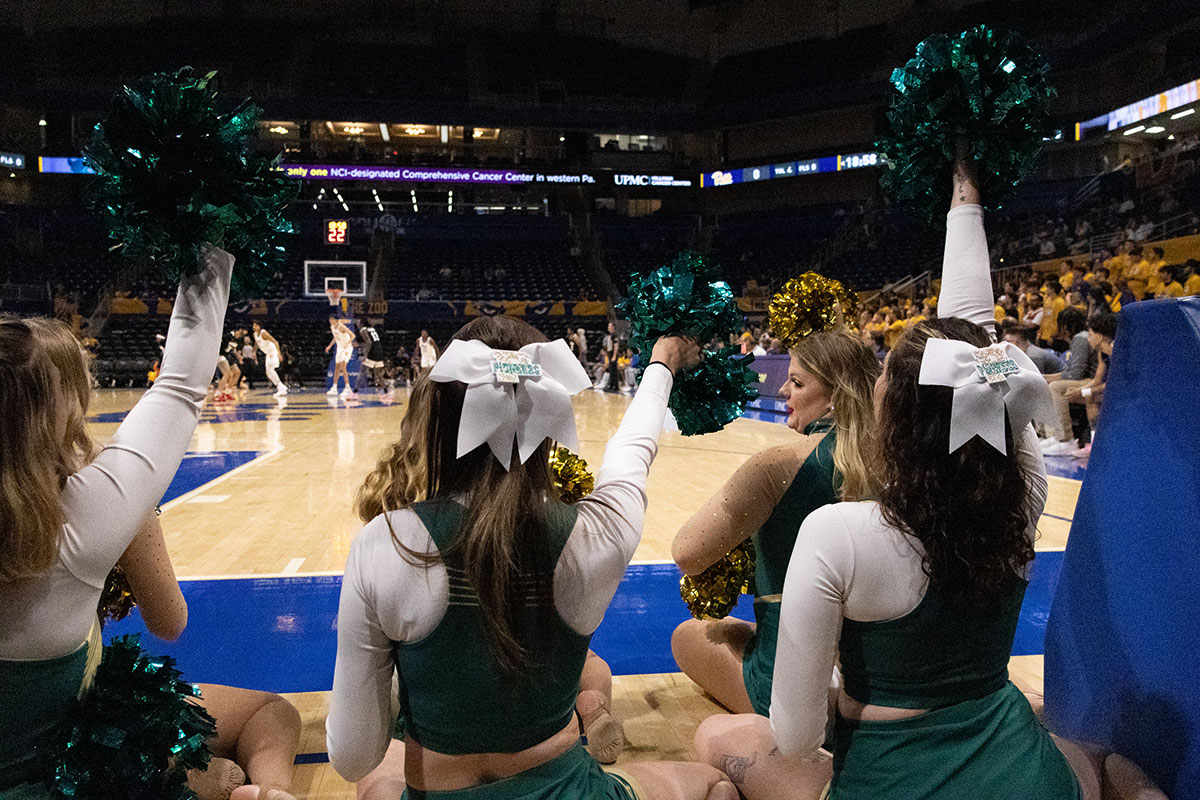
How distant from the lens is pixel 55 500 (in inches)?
46.3

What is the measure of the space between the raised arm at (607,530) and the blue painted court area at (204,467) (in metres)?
5.29

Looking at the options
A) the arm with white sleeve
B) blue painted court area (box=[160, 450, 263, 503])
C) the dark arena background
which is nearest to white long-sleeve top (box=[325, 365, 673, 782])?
the arm with white sleeve

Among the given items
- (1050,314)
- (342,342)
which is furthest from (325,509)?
(342,342)

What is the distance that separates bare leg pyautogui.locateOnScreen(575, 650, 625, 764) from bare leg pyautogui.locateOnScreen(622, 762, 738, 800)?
0.38m

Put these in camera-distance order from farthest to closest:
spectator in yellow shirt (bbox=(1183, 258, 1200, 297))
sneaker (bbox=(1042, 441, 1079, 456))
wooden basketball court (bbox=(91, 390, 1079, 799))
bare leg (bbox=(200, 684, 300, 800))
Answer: spectator in yellow shirt (bbox=(1183, 258, 1200, 297)), sneaker (bbox=(1042, 441, 1079, 456)), wooden basketball court (bbox=(91, 390, 1079, 799)), bare leg (bbox=(200, 684, 300, 800))

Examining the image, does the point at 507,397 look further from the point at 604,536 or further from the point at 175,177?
the point at 175,177

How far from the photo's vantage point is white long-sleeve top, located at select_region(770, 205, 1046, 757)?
3.94ft

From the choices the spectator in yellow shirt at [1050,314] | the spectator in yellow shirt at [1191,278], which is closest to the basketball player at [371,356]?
the spectator in yellow shirt at [1050,314]

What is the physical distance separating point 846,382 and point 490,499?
45.9 inches

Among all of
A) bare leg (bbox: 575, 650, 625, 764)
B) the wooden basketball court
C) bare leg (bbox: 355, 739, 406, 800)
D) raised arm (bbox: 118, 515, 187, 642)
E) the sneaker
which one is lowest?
the wooden basketball court

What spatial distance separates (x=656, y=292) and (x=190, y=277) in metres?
0.84

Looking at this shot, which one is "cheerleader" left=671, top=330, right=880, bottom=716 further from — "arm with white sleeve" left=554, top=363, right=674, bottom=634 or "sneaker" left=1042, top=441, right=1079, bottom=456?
"sneaker" left=1042, top=441, right=1079, bottom=456

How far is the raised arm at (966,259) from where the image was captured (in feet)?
5.38

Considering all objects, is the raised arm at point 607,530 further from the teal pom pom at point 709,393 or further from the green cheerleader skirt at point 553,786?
the teal pom pom at point 709,393
